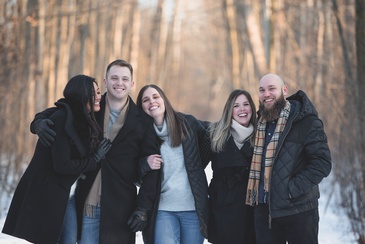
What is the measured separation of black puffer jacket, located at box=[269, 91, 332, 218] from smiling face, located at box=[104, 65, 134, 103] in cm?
132

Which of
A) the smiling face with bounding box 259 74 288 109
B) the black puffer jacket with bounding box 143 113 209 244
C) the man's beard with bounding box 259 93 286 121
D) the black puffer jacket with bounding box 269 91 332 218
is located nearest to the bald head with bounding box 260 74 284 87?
the smiling face with bounding box 259 74 288 109

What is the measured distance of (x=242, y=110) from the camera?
195 inches

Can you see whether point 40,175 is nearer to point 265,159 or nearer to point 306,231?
point 265,159

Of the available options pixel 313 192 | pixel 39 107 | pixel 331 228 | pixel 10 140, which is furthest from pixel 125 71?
pixel 39 107

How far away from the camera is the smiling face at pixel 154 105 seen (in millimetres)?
4906

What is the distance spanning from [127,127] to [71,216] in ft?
2.73

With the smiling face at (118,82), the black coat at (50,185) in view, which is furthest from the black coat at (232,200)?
the black coat at (50,185)

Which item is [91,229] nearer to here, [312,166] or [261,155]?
[261,155]

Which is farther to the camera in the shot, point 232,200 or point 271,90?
point 232,200

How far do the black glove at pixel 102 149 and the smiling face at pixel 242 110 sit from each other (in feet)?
3.73

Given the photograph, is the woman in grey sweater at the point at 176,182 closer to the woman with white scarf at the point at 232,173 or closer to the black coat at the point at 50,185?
the woman with white scarf at the point at 232,173

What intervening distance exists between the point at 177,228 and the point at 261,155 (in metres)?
0.93

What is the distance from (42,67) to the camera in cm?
1501

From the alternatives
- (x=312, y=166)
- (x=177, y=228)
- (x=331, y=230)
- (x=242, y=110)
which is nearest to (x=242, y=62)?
(x=331, y=230)
